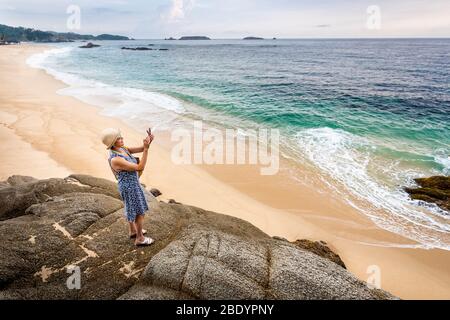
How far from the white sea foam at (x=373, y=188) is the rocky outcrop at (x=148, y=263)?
584cm

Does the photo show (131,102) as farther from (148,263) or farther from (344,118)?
(148,263)

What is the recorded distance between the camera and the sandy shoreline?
312 inches

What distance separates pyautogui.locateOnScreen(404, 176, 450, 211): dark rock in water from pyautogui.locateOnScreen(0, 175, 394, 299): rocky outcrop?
26.4 feet

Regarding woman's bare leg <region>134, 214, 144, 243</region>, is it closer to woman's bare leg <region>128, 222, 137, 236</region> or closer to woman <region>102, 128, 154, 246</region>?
woman <region>102, 128, 154, 246</region>

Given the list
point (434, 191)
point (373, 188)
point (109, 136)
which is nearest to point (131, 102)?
point (373, 188)

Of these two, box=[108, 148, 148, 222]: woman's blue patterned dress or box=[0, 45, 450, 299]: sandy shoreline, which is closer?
box=[108, 148, 148, 222]: woman's blue patterned dress

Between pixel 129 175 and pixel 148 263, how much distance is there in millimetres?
1617

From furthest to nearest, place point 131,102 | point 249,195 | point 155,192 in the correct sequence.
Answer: point 131,102
point 249,195
point 155,192

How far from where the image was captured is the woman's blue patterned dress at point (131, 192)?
5.25m

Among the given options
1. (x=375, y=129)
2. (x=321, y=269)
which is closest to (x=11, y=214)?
(x=321, y=269)

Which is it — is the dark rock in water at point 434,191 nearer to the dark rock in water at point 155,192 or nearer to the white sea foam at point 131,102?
the dark rock in water at point 155,192

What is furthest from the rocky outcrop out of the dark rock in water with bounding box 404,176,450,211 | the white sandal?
the dark rock in water with bounding box 404,176,450,211

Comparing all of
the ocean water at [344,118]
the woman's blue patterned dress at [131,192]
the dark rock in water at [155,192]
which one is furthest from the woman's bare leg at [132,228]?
the ocean water at [344,118]

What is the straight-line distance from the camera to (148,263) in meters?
4.99
